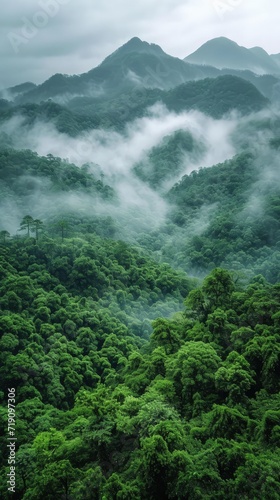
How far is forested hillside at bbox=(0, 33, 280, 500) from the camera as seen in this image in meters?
18.3

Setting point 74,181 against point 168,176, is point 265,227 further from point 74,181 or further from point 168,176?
point 168,176

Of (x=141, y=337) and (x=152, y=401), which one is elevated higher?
(x=141, y=337)

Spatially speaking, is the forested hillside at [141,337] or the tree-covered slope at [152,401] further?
the forested hillside at [141,337]

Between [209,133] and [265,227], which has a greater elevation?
[209,133]

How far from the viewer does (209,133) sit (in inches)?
7411

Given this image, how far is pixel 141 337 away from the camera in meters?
51.9

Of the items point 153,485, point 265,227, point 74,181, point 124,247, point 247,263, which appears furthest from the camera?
point 74,181

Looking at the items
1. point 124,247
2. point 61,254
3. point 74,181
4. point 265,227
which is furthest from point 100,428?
point 74,181

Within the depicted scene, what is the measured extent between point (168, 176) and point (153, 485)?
5781 inches

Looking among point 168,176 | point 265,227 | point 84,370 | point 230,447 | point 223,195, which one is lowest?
point 230,447

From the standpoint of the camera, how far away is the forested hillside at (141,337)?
18.3m

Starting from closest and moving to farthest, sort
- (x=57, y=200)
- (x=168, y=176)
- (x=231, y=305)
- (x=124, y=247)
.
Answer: (x=231, y=305), (x=124, y=247), (x=57, y=200), (x=168, y=176)

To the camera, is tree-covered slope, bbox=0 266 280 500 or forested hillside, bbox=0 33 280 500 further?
forested hillside, bbox=0 33 280 500

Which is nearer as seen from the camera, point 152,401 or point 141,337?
point 152,401
